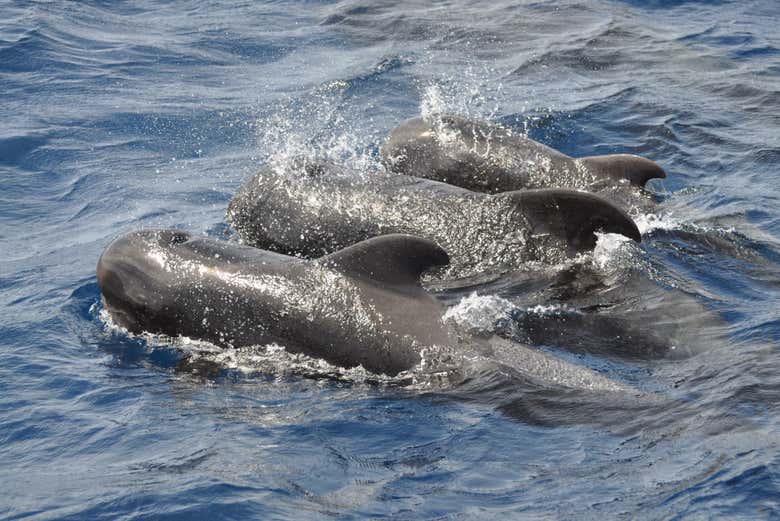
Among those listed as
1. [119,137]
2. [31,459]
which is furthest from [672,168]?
[31,459]

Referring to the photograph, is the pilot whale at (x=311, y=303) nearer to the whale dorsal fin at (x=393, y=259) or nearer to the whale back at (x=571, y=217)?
the whale dorsal fin at (x=393, y=259)

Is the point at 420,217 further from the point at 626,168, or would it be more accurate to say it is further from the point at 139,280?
the point at 139,280

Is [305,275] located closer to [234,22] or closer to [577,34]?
[577,34]

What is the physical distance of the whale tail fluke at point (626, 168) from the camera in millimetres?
13289

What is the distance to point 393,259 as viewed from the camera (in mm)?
9453

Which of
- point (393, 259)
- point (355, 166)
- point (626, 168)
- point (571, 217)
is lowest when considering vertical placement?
point (355, 166)

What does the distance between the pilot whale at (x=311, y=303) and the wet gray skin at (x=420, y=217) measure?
197 centimetres

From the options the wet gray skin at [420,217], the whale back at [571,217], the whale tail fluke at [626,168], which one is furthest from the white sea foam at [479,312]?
the whale tail fluke at [626,168]

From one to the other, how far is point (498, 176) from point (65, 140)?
267 inches

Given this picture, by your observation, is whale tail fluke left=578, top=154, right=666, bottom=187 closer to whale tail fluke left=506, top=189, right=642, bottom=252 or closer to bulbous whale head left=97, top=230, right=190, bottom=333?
whale tail fluke left=506, top=189, right=642, bottom=252

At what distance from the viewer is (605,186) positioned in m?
13.2

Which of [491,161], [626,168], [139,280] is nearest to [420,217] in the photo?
[491,161]

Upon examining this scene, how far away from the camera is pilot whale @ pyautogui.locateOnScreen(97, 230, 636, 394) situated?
30.1 ft

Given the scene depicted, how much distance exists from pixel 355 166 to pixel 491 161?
5.58 ft
